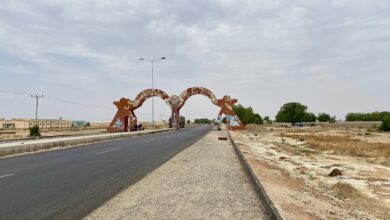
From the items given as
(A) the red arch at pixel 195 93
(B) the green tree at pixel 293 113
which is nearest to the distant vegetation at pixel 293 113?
(B) the green tree at pixel 293 113

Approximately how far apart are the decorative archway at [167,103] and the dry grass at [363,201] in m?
56.2

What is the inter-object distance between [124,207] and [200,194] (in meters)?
2.19

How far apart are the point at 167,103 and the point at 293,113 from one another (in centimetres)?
12224

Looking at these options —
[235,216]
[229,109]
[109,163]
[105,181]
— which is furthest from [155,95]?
[235,216]

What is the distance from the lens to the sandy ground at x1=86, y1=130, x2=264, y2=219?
25.2 feet

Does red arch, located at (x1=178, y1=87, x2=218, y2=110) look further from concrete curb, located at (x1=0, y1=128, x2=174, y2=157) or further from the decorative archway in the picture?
concrete curb, located at (x1=0, y1=128, x2=174, y2=157)

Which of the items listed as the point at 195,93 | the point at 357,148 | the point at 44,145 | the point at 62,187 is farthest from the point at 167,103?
the point at 62,187

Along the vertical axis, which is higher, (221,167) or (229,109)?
(229,109)

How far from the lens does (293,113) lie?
183625 millimetres

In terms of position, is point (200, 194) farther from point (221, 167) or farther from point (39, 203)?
point (221, 167)

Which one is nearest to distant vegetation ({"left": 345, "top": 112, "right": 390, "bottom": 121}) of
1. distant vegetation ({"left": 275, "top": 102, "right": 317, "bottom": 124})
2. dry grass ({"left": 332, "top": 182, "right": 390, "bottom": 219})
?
distant vegetation ({"left": 275, "top": 102, "right": 317, "bottom": 124})

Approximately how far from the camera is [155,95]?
233 ft

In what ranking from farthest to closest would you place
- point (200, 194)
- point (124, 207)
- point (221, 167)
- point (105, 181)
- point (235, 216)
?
1. point (221, 167)
2. point (105, 181)
3. point (200, 194)
4. point (124, 207)
5. point (235, 216)

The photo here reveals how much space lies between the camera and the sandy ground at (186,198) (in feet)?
25.2
